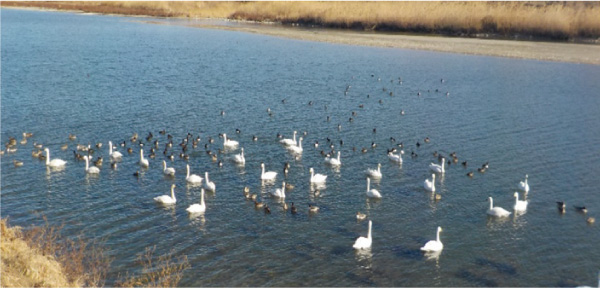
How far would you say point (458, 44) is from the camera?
7275 centimetres

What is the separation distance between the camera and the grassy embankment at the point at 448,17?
246ft

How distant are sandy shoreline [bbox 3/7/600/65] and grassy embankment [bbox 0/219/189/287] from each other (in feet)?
175

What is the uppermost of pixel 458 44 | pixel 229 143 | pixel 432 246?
pixel 458 44

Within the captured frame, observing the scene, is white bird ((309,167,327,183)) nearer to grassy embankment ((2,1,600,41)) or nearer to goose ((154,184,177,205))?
goose ((154,184,177,205))

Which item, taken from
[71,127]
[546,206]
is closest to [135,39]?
[71,127]

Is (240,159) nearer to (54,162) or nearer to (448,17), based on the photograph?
(54,162)

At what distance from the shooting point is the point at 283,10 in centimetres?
10019

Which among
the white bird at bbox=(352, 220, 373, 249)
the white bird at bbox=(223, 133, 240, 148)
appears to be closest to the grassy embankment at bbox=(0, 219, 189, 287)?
the white bird at bbox=(352, 220, 373, 249)

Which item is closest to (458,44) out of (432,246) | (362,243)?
(432,246)

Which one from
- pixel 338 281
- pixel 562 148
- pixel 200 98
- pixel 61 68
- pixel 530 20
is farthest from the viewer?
pixel 530 20

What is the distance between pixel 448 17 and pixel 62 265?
7327 cm

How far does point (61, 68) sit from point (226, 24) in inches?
1947

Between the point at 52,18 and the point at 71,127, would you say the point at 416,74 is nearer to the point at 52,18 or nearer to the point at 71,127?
the point at 71,127

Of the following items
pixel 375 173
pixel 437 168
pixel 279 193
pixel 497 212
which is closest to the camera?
pixel 497 212
